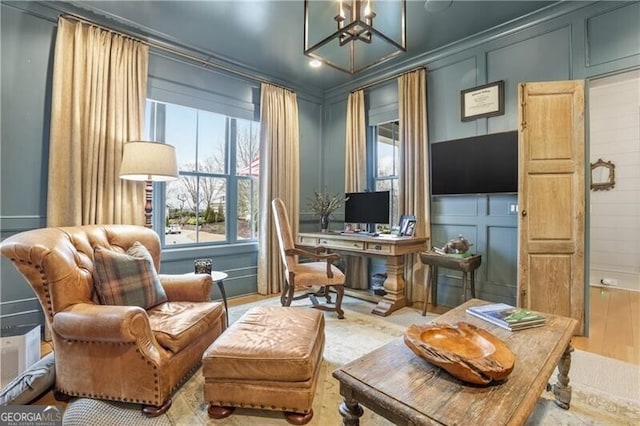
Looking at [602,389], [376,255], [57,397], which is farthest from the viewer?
[376,255]

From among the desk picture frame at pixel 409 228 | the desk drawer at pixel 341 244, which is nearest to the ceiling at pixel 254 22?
the desk picture frame at pixel 409 228

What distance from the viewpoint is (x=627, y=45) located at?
253cm

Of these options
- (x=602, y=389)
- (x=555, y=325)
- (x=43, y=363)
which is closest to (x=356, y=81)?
(x=555, y=325)

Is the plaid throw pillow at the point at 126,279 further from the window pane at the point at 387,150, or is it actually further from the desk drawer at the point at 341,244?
the window pane at the point at 387,150

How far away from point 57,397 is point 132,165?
1652 mm

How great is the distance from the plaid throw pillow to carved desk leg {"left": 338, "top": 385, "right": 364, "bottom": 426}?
56.6 inches

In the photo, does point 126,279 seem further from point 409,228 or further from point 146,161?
point 409,228

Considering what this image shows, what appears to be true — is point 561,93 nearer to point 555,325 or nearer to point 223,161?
point 555,325

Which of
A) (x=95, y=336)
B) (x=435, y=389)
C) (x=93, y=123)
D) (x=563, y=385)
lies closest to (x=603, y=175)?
(x=563, y=385)

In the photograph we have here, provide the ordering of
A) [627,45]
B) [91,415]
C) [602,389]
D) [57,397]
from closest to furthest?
[91,415], [57,397], [602,389], [627,45]

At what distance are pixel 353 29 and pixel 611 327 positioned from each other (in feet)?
11.4

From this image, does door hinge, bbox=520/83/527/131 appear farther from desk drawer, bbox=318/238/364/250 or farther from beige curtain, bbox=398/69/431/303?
desk drawer, bbox=318/238/364/250

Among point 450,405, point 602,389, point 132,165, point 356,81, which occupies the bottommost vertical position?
point 602,389

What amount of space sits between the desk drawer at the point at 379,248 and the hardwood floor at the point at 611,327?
808mm
